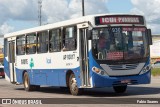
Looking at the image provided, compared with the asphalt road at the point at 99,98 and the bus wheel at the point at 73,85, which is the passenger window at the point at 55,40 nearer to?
the bus wheel at the point at 73,85

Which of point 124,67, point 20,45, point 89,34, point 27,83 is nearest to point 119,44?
point 124,67

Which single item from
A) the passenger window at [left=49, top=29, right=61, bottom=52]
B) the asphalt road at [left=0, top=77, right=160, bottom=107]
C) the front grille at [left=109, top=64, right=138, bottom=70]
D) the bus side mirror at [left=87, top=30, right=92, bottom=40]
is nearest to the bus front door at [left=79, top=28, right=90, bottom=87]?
the bus side mirror at [left=87, top=30, right=92, bottom=40]

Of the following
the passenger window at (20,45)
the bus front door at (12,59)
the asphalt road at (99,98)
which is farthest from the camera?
the bus front door at (12,59)

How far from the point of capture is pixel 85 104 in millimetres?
15766

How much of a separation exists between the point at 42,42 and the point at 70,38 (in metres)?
3.16

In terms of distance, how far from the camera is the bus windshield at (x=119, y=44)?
1869 centimetres

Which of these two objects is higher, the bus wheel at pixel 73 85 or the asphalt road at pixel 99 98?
the bus wheel at pixel 73 85

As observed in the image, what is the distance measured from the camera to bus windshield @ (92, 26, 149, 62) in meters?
18.7

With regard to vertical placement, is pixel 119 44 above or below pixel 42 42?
below

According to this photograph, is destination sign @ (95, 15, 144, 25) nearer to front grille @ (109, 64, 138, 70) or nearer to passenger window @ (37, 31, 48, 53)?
front grille @ (109, 64, 138, 70)

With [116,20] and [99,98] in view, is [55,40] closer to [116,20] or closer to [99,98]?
[116,20]

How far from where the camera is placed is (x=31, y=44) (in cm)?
2453

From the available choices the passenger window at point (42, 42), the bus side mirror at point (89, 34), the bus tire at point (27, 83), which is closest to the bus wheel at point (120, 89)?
the bus side mirror at point (89, 34)

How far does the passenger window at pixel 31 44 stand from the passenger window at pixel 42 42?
0.62m
